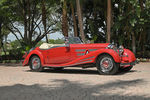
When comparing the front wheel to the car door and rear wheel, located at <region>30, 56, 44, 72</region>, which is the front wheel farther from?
rear wheel, located at <region>30, 56, 44, 72</region>

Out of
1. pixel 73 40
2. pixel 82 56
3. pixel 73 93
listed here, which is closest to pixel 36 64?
pixel 73 40

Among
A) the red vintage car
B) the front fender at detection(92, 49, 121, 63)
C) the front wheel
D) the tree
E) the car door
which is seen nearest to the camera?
the front fender at detection(92, 49, 121, 63)

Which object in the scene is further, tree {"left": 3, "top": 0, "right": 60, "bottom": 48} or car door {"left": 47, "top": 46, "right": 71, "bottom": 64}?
tree {"left": 3, "top": 0, "right": 60, "bottom": 48}

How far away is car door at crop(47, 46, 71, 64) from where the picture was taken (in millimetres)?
11594

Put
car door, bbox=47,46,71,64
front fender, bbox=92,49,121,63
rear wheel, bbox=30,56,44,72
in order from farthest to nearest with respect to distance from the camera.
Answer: rear wheel, bbox=30,56,44,72, car door, bbox=47,46,71,64, front fender, bbox=92,49,121,63

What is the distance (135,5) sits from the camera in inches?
765

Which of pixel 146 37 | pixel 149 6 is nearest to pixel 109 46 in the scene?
pixel 149 6

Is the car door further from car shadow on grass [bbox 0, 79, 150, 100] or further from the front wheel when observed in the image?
car shadow on grass [bbox 0, 79, 150, 100]

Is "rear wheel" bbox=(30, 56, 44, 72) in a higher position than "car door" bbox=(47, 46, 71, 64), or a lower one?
lower

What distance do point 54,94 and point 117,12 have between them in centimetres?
1875

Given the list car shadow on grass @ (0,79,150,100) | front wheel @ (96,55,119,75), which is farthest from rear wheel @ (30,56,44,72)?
car shadow on grass @ (0,79,150,100)

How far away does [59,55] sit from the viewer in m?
11.8

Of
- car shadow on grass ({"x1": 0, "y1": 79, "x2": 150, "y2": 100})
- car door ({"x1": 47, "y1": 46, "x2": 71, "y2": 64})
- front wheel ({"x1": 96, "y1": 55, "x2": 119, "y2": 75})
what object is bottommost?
car shadow on grass ({"x1": 0, "y1": 79, "x2": 150, "y2": 100})

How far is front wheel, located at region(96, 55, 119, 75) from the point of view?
34.3 ft
